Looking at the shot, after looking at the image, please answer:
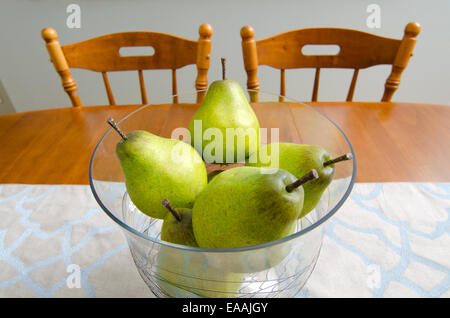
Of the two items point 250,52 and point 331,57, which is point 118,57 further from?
point 331,57

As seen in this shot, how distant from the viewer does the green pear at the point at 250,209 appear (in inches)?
9.3

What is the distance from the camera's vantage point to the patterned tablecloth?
354 millimetres

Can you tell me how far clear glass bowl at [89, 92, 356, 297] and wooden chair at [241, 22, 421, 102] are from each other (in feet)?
1.11

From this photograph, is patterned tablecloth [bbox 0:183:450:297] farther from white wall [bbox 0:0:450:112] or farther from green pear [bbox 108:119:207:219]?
white wall [bbox 0:0:450:112]

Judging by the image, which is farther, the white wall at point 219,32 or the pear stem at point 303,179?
the white wall at point 219,32

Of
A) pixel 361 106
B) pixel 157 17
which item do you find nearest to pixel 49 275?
pixel 361 106

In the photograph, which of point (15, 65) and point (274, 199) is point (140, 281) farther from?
point (15, 65)

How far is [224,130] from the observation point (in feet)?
1.20

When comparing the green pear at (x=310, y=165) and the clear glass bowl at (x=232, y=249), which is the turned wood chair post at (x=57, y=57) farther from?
the green pear at (x=310, y=165)

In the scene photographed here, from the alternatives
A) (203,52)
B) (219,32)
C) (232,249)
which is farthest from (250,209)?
(219,32)

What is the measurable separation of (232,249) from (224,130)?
0.18 m

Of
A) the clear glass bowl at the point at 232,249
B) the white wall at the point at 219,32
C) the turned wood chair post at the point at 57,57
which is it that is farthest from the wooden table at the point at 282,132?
the white wall at the point at 219,32

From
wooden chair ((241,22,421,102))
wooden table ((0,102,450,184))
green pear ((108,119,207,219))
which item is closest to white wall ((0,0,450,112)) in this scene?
wooden chair ((241,22,421,102))

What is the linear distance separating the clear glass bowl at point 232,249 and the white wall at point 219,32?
959mm
